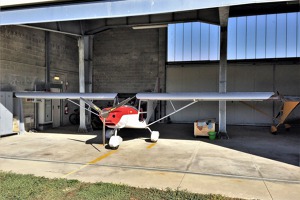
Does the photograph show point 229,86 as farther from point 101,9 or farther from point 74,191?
point 74,191

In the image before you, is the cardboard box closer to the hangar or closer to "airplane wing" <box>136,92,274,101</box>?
the hangar

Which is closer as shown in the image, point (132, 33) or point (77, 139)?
point (77, 139)

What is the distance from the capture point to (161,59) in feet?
62.7

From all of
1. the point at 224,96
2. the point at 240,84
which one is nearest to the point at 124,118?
the point at 224,96

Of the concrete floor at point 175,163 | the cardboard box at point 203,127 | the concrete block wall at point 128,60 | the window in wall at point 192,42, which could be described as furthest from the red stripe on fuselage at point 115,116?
the window in wall at point 192,42

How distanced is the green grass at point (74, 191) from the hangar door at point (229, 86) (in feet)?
44.9

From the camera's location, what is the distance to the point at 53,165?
718cm

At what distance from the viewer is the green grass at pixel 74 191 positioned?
15.7ft

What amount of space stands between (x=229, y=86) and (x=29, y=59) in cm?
1324

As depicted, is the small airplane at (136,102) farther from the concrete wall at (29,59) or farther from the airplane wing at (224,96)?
the concrete wall at (29,59)

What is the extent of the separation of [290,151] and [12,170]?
927cm

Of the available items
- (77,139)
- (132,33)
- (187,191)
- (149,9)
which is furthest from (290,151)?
(132,33)

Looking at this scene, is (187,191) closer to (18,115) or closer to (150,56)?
(18,115)

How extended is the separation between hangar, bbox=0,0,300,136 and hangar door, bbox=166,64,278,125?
0.07 meters
